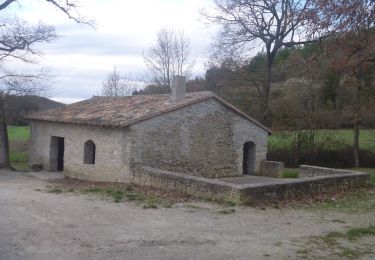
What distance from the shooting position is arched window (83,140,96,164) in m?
20.4

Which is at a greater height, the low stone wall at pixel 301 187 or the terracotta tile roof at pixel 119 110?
the terracotta tile roof at pixel 119 110

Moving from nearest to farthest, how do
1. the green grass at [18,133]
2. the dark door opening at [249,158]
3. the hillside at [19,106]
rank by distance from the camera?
the dark door opening at [249,158] → the hillside at [19,106] → the green grass at [18,133]

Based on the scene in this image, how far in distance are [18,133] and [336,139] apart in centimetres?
2784

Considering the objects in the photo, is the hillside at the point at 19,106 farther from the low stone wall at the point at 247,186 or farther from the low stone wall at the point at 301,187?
the low stone wall at the point at 301,187

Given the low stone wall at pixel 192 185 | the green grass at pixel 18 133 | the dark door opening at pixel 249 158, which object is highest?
the green grass at pixel 18 133

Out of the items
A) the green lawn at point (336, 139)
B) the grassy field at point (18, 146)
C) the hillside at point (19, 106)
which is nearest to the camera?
the hillside at point (19, 106)

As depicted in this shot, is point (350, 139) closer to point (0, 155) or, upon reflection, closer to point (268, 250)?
point (0, 155)

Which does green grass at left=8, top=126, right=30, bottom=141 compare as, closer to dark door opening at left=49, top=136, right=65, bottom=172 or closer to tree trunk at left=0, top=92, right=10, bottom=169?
tree trunk at left=0, top=92, right=10, bottom=169

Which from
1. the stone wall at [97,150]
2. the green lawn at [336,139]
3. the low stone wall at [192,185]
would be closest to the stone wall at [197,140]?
the stone wall at [97,150]

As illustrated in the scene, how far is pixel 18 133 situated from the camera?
42.0 metres

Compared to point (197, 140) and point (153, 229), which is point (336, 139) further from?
point (153, 229)

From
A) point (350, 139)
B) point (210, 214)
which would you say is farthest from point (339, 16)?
point (350, 139)

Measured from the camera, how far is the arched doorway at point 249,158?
22.7 meters

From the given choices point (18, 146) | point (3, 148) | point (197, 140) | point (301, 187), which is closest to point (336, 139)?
point (197, 140)
